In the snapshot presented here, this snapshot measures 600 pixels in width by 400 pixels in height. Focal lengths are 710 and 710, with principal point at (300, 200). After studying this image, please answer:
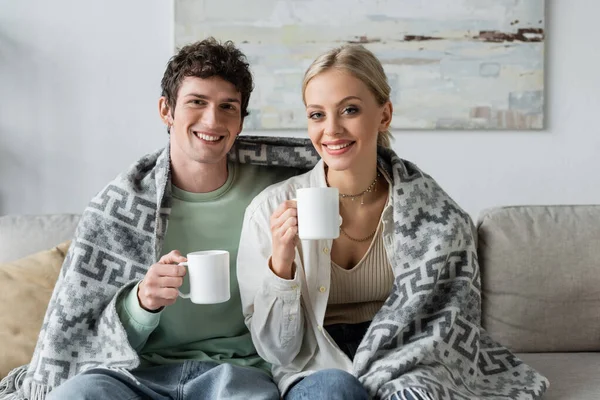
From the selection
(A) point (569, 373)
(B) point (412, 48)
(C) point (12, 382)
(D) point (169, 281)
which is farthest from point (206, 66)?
(B) point (412, 48)

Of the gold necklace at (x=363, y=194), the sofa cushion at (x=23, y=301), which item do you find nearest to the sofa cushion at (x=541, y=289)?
the gold necklace at (x=363, y=194)

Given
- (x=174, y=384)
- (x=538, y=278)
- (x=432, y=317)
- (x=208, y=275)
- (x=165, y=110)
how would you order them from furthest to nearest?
(x=538, y=278), (x=165, y=110), (x=432, y=317), (x=174, y=384), (x=208, y=275)

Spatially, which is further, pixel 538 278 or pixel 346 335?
pixel 538 278

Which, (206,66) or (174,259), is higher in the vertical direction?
(206,66)

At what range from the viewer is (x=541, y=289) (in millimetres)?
2086

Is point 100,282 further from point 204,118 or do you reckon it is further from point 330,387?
point 330,387

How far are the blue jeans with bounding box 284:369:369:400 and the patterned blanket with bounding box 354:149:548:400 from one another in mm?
93

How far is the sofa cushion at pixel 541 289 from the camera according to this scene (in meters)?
2.08

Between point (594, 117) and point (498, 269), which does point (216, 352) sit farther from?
point (594, 117)

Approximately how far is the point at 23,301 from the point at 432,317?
108cm

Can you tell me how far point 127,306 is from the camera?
1.63m

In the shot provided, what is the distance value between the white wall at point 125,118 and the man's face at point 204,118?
1.18 m

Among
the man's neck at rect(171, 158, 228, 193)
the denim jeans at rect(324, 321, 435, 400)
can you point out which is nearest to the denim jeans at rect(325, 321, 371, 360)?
the denim jeans at rect(324, 321, 435, 400)

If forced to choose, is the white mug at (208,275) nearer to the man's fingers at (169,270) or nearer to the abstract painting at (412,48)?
Answer: the man's fingers at (169,270)
